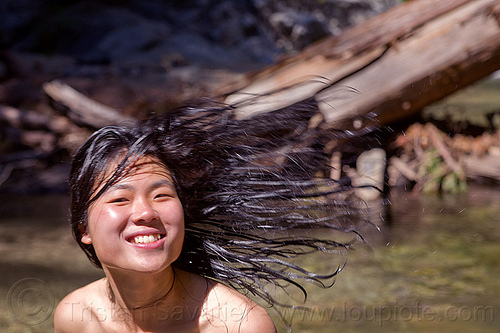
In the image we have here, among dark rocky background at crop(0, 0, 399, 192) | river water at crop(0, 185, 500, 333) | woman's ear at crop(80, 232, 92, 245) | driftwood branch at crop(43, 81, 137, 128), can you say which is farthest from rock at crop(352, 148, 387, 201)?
woman's ear at crop(80, 232, 92, 245)

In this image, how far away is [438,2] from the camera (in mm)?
3869

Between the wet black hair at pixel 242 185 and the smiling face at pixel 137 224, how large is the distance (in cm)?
14

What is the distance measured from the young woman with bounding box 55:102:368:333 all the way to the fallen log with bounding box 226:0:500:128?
2.02m

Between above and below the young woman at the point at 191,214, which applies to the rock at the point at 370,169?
above

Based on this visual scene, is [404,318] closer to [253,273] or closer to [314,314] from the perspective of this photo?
[314,314]

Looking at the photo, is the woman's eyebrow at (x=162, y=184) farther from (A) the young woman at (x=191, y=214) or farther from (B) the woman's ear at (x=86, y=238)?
(B) the woman's ear at (x=86, y=238)

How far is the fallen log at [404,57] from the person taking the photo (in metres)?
3.84

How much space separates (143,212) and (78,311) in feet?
1.54

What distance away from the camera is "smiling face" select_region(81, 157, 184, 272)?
1.43m

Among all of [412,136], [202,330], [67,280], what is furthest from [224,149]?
[412,136]

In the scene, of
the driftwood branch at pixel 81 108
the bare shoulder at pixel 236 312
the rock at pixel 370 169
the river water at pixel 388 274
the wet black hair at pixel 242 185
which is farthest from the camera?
the driftwood branch at pixel 81 108

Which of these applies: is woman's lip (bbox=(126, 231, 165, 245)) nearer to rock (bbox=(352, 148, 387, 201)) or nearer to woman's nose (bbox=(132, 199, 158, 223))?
woman's nose (bbox=(132, 199, 158, 223))

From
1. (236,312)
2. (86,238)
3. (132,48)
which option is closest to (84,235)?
(86,238)

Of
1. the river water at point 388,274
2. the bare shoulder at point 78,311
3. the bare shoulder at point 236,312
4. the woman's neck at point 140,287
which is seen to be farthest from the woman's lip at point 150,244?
the river water at point 388,274
